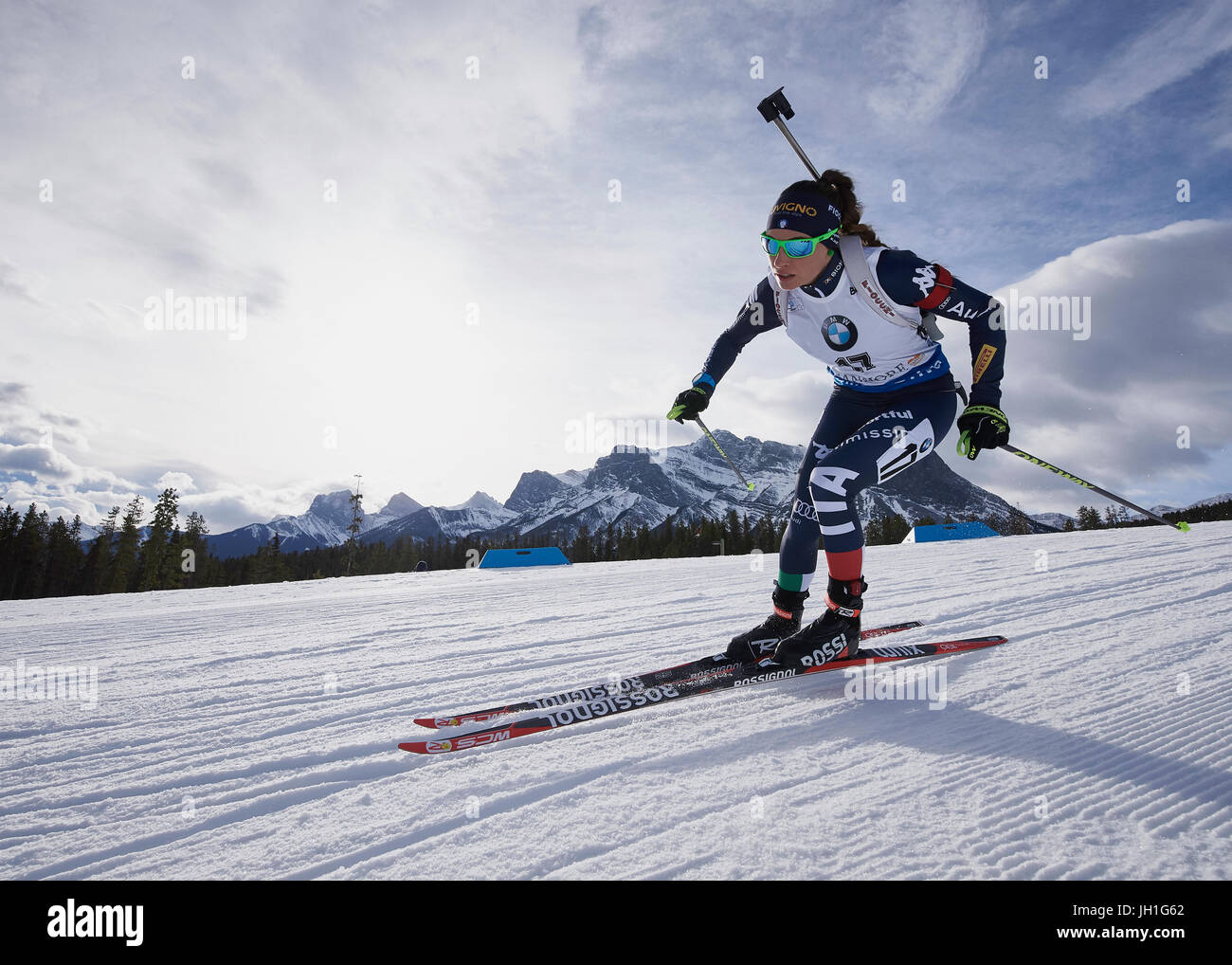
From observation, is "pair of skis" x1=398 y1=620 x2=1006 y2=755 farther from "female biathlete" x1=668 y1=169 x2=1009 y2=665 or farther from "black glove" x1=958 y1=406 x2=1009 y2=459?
"black glove" x1=958 y1=406 x2=1009 y2=459

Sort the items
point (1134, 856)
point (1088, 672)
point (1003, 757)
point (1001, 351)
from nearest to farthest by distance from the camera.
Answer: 1. point (1134, 856)
2. point (1003, 757)
3. point (1088, 672)
4. point (1001, 351)

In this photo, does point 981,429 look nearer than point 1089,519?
Yes

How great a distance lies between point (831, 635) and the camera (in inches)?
116

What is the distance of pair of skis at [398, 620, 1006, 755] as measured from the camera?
6.81 feet

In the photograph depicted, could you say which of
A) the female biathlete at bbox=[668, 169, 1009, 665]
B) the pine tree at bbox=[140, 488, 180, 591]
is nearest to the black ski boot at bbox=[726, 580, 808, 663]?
the female biathlete at bbox=[668, 169, 1009, 665]

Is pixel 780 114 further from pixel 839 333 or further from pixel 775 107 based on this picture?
pixel 839 333

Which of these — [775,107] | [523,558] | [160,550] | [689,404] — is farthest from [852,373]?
[160,550]

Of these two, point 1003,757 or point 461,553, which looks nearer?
point 1003,757

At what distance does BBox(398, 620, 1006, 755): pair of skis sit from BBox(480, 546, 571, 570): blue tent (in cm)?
877

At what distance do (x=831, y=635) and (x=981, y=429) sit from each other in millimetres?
1193
